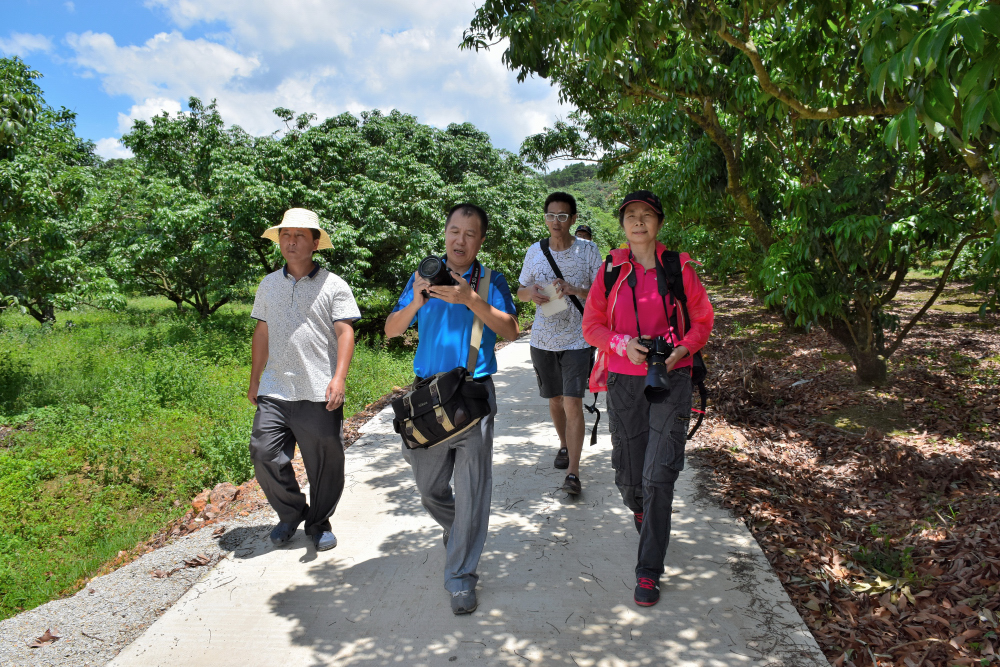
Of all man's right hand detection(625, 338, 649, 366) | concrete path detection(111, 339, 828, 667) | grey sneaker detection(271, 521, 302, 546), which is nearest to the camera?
concrete path detection(111, 339, 828, 667)

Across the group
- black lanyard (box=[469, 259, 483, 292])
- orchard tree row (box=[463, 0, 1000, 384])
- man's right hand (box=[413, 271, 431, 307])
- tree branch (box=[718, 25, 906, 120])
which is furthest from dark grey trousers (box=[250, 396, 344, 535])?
tree branch (box=[718, 25, 906, 120])

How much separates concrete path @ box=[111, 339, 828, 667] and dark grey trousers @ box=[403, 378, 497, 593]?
0.20 metres

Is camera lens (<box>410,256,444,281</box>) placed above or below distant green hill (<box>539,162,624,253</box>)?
below

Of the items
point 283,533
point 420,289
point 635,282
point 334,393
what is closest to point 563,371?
point 635,282

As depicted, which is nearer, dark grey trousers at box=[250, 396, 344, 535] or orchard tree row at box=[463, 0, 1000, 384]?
dark grey trousers at box=[250, 396, 344, 535]

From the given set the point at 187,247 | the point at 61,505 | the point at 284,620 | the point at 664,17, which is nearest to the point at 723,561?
the point at 284,620

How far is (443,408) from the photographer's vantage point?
2.82m

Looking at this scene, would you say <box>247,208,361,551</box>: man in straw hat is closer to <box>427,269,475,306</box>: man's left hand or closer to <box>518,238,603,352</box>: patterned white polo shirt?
<box>427,269,475,306</box>: man's left hand

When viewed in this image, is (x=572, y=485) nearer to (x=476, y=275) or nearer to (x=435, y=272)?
(x=476, y=275)

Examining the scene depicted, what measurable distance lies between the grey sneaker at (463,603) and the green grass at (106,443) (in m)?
3.01

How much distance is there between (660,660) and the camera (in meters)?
2.54

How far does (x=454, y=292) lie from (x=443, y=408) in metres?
0.54

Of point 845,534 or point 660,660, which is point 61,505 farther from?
point 845,534

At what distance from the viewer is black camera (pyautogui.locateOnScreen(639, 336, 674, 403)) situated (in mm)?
2840
